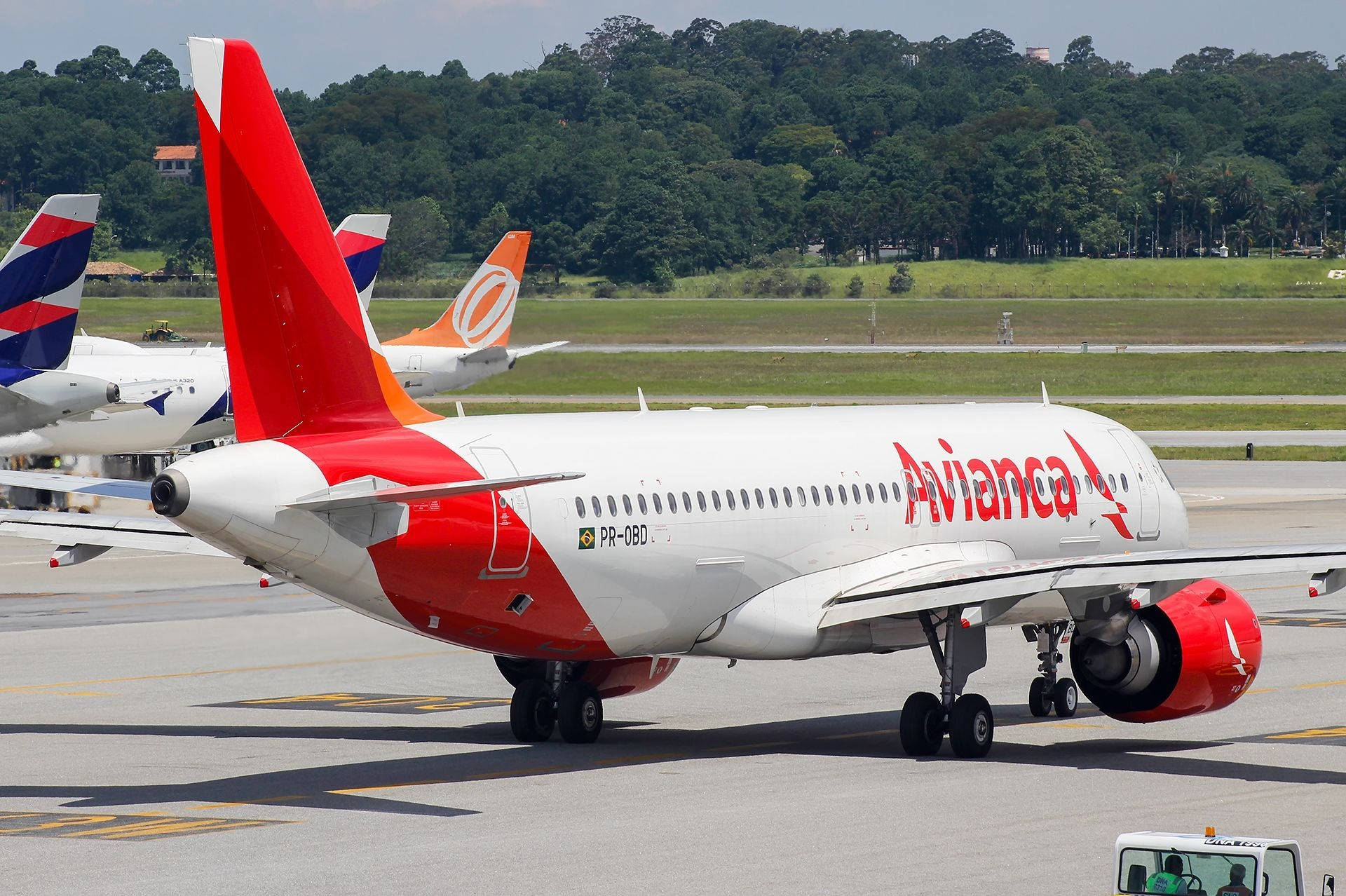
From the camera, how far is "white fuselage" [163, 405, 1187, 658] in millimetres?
21375

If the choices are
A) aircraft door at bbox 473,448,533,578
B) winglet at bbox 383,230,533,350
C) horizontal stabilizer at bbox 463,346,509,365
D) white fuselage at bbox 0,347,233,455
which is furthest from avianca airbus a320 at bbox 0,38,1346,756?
horizontal stabilizer at bbox 463,346,509,365

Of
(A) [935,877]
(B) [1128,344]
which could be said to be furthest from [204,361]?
(B) [1128,344]

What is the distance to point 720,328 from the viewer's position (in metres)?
164

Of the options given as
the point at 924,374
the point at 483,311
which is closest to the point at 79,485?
the point at 483,311

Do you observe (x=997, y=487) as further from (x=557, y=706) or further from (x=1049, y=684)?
(x=557, y=706)

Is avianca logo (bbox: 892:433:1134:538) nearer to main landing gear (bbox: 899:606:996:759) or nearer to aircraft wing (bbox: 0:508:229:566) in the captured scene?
main landing gear (bbox: 899:606:996:759)

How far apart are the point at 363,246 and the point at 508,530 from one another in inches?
1686

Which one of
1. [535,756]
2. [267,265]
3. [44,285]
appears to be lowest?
[535,756]

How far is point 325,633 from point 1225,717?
42.4ft

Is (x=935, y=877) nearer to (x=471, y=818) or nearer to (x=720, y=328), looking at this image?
(x=471, y=818)

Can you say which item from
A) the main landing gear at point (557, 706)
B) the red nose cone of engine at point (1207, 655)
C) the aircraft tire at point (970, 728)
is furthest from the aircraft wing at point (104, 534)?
the red nose cone of engine at point (1207, 655)

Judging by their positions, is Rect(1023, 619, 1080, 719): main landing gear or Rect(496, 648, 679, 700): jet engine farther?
Rect(1023, 619, 1080, 719): main landing gear

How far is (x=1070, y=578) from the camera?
77.3ft

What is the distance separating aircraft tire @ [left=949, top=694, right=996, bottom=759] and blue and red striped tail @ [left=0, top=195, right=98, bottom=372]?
29.0 meters
